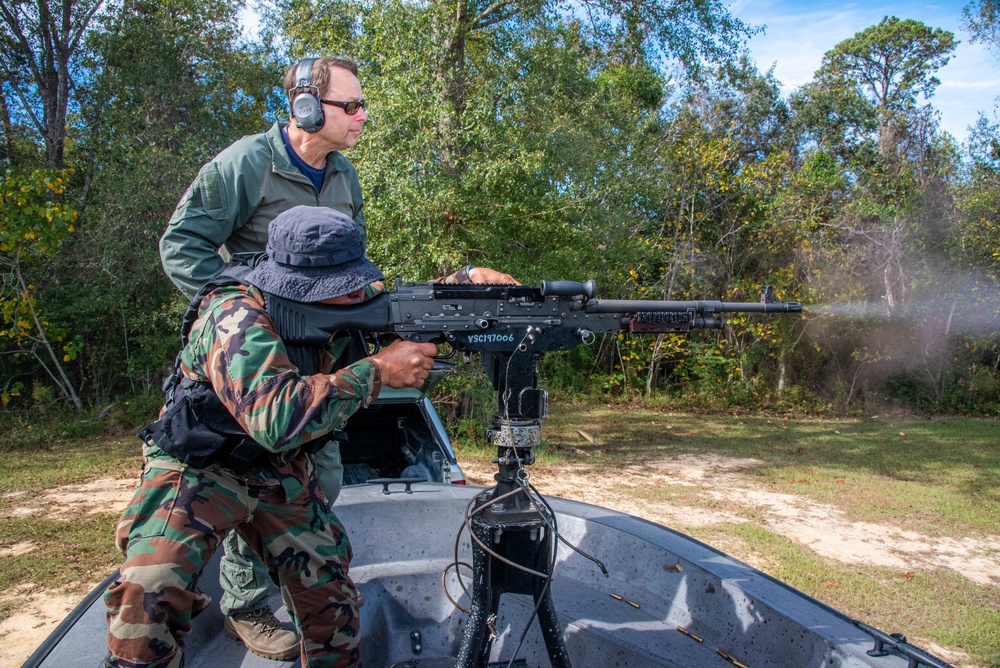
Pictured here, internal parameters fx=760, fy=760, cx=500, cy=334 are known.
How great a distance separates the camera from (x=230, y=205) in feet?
9.28

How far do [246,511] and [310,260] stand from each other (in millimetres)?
798

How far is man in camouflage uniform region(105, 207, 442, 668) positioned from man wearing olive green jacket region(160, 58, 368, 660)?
349 mm

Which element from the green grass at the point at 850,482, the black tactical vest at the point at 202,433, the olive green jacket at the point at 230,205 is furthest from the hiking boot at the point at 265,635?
the green grass at the point at 850,482

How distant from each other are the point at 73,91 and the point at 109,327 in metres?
4.28

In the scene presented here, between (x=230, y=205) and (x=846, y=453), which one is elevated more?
(x=230, y=205)

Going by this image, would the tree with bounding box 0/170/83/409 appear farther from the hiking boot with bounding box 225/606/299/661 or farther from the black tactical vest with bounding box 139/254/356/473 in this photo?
the black tactical vest with bounding box 139/254/356/473

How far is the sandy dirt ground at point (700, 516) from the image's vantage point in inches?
188

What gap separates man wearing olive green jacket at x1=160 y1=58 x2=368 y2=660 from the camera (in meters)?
2.75

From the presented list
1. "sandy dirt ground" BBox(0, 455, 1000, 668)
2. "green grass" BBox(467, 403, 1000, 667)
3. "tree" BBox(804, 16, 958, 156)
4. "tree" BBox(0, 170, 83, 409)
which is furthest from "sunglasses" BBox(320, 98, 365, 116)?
"tree" BBox(804, 16, 958, 156)

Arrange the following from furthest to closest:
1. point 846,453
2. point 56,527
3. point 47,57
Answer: point 47,57
point 846,453
point 56,527

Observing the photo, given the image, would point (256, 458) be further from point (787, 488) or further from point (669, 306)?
point (787, 488)

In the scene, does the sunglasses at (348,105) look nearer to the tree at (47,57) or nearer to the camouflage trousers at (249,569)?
the camouflage trousers at (249,569)

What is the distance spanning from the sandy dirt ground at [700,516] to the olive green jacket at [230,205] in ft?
8.94

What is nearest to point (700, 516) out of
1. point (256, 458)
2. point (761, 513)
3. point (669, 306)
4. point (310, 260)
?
point (761, 513)
